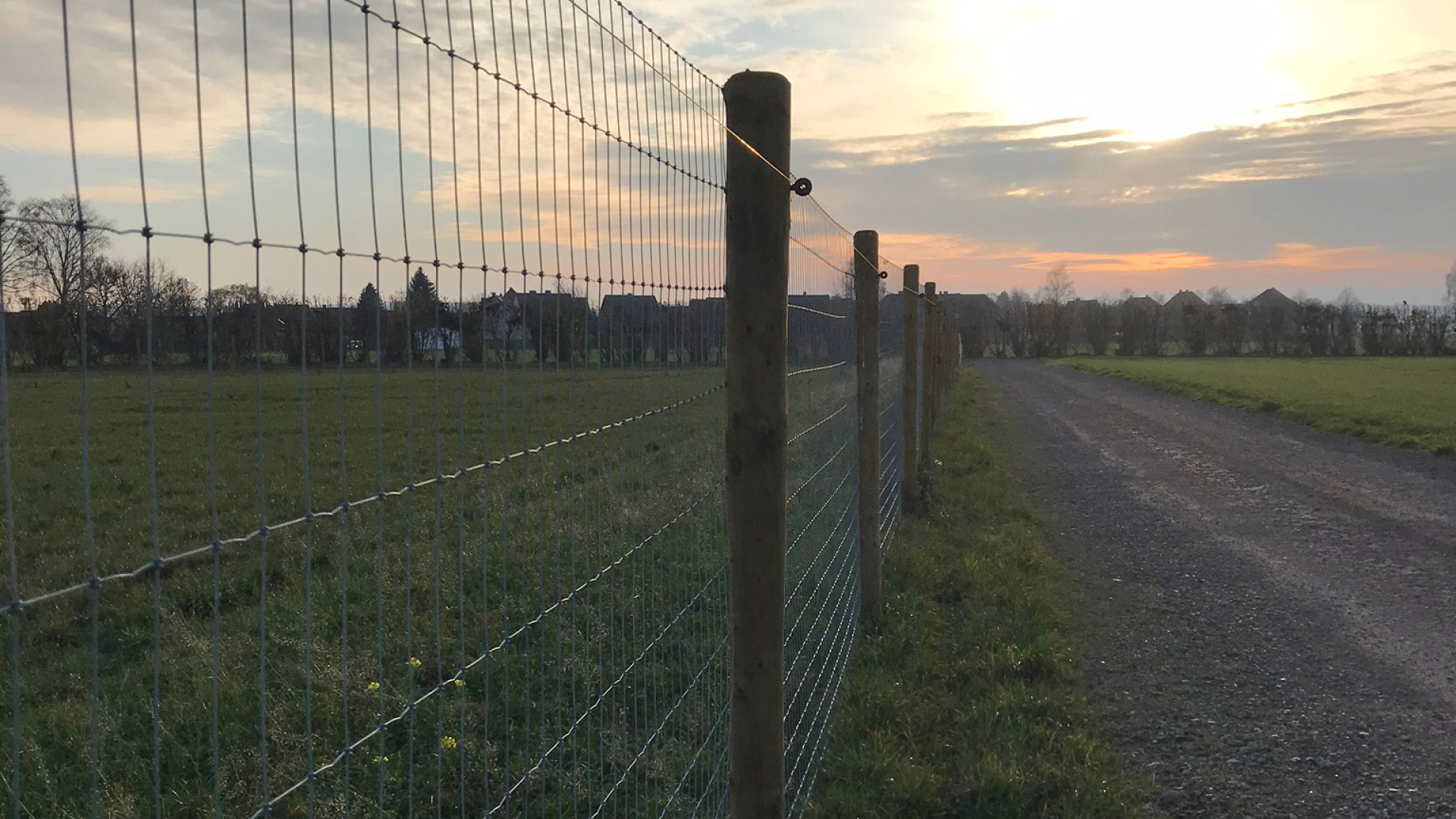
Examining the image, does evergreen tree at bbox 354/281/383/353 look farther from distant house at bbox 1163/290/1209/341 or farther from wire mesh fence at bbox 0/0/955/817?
distant house at bbox 1163/290/1209/341

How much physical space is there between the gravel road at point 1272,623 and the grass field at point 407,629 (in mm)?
1678

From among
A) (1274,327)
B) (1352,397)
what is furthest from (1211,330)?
(1352,397)

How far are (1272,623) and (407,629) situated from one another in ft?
18.1

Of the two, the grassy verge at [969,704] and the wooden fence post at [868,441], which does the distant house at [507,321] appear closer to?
the grassy verge at [969,704]

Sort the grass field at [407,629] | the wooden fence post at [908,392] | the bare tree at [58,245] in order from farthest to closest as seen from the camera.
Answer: the wooden fence post at [908,392] → the grass field at [407,629] → the bare tree at [58,245]

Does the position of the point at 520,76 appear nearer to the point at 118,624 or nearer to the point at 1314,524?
the point at 118,624

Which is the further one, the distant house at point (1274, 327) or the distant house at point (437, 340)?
the distant house at point (1274, 327)

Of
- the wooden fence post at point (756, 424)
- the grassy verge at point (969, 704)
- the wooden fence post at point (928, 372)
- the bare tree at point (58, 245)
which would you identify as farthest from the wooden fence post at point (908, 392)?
the bare tree at point (58, 245)

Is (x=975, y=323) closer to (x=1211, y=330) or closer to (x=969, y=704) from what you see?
(x=1211, y=330)

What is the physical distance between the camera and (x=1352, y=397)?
22.2m

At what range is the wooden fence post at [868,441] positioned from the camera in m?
5.86

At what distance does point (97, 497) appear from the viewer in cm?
807

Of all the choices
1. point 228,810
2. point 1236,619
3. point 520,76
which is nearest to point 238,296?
point 520,76

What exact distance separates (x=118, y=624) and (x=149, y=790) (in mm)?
2058
